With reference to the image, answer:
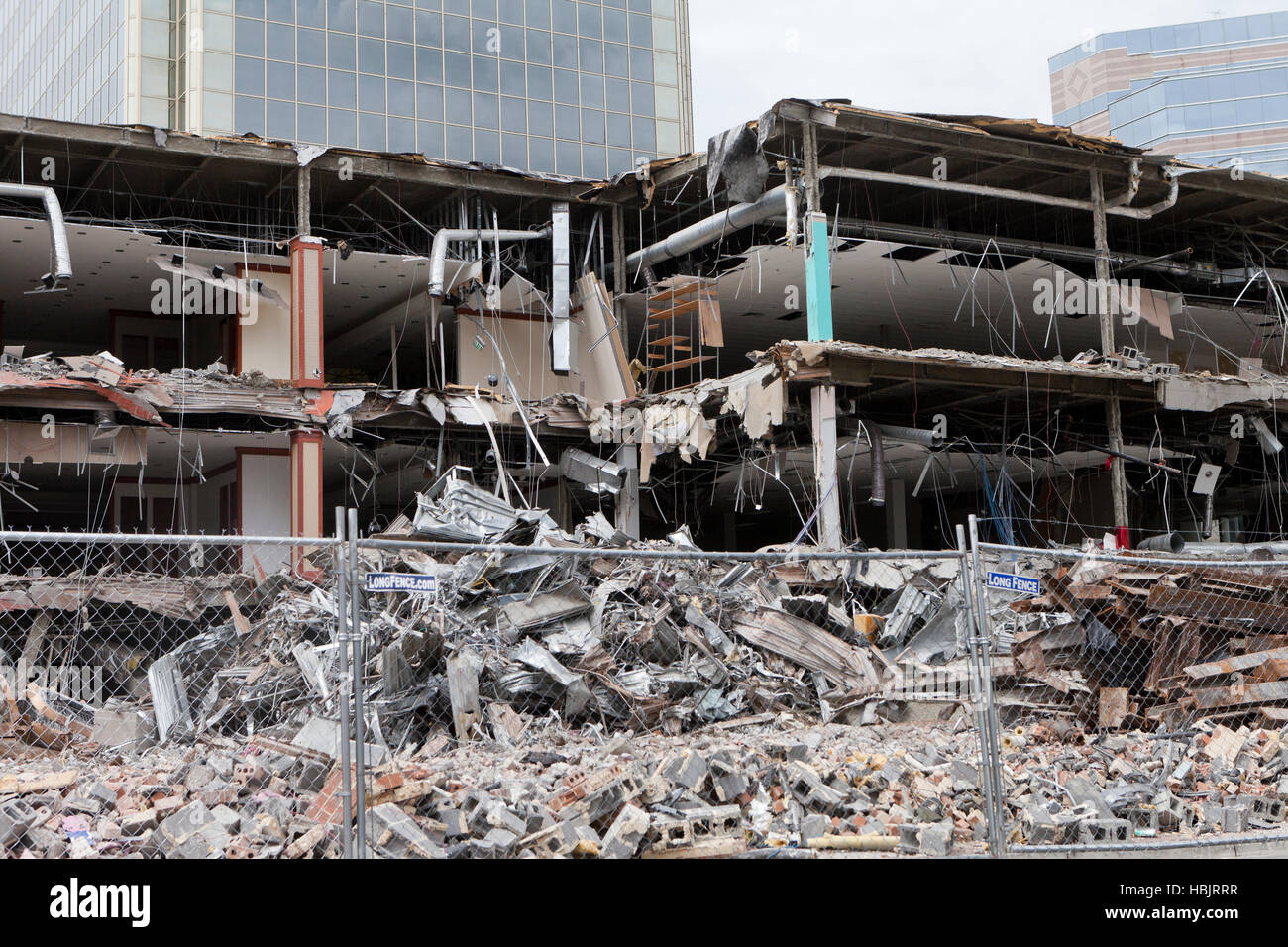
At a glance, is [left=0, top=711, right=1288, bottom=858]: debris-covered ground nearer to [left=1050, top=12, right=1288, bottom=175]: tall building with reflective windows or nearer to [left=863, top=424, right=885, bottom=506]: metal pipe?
[left=863, top=424, right=885, bottom=506]: metal pipe

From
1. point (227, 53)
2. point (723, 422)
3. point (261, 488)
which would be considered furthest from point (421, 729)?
point (227, 53)

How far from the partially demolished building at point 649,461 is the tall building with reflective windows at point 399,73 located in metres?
27.3

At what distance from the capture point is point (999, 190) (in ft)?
74.0

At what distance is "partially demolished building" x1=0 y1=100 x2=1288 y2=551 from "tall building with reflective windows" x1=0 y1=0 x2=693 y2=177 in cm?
2920

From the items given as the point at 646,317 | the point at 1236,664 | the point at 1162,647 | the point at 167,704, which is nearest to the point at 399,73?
the point at 646,317

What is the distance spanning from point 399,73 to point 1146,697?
53.0m

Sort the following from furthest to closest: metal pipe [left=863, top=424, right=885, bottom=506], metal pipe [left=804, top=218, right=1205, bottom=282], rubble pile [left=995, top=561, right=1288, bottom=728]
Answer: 1. metal pipe [left=804, top=218, right=1205, bottom=282]
2. metal pipe [left=863, top=424, right=885, bottom=506]
3. rubble pile [left=995, top=561, right=1288, bottom=728]

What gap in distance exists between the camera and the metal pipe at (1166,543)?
74.1 feet

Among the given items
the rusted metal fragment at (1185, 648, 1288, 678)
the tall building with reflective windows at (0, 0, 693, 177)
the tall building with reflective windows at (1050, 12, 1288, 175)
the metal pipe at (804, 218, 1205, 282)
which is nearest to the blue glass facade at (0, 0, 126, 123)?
the tall building with reflective windows at (0, 0, 693, 177)

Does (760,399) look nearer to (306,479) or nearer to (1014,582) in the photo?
(306,479)

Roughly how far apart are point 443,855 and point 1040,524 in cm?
2250

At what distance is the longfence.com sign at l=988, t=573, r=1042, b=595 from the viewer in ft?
22.0
